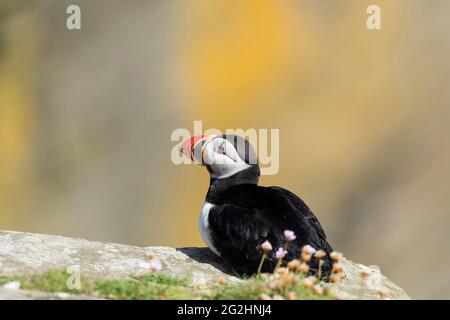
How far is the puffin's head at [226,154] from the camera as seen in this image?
28.9 ft

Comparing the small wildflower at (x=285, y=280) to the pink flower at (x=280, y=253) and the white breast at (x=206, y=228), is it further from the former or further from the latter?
the white breast at (x=206, y=228)

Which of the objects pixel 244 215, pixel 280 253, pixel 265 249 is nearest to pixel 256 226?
pixel 244 215

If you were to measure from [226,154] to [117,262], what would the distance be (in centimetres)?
149

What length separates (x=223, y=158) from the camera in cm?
880

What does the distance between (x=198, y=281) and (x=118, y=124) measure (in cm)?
1483

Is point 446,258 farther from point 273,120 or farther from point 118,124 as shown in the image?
point 118,124

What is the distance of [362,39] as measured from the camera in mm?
22547

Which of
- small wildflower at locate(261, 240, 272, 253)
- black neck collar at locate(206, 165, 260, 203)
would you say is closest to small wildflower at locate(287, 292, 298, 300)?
small wildflower at locate(261, 240, 272, 253)

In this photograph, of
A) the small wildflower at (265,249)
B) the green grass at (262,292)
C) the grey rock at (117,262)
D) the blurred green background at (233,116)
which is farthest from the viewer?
the blurred green background at (233,116)

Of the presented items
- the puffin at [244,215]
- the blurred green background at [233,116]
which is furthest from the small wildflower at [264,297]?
the blurred green background at [233,116]

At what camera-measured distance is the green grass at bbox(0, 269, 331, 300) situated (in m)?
6.57

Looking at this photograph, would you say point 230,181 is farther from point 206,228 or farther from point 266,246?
point 266,246

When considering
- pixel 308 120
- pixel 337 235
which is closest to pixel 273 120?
pixel 308 120

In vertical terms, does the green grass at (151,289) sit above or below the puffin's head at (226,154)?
below
